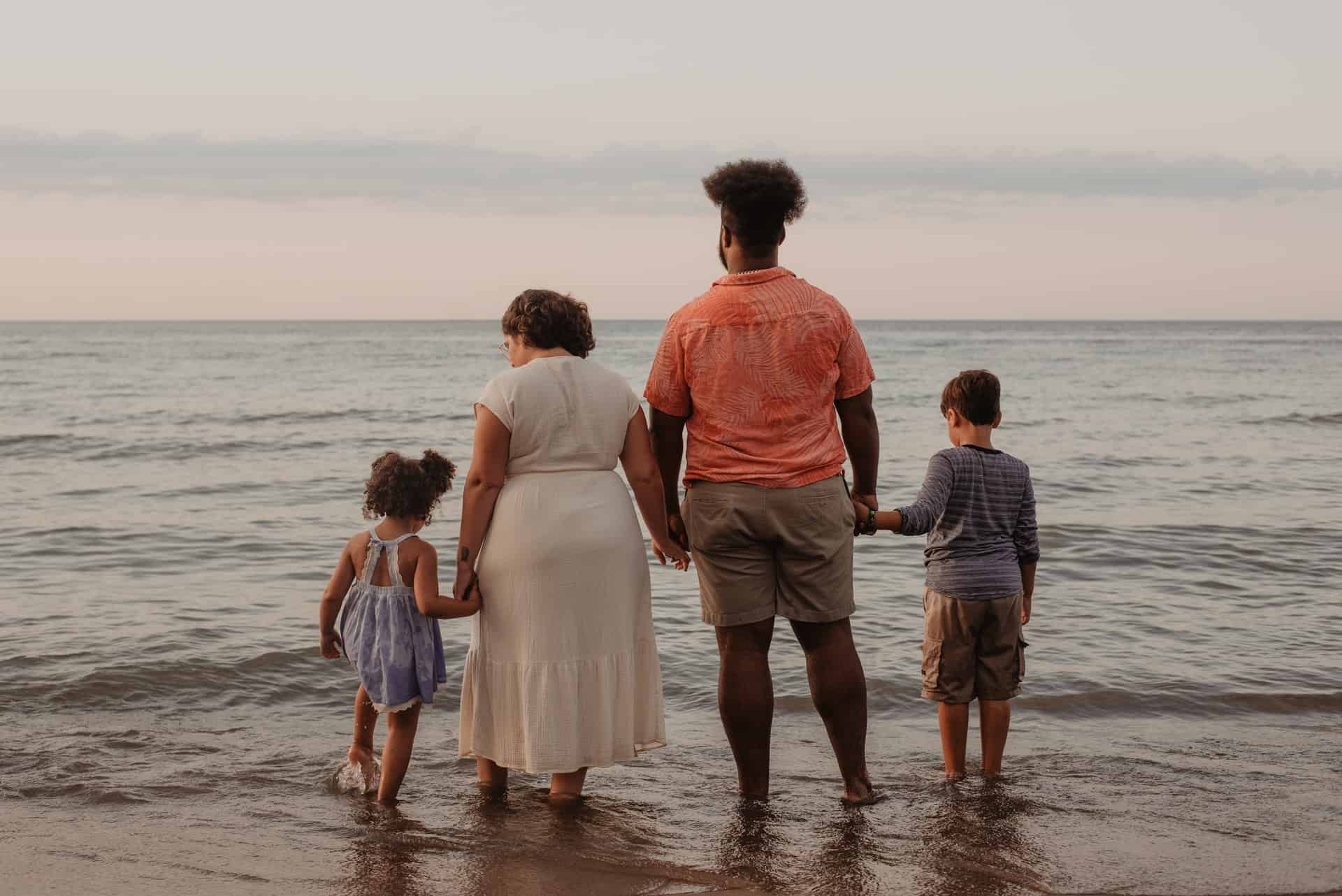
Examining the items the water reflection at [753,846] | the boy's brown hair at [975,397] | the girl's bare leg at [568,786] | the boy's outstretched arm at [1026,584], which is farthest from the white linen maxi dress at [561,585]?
the boy's outstretched arm at [1026,584]

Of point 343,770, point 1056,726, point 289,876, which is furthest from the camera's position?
point 1056,726

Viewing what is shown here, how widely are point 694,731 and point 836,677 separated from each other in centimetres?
141

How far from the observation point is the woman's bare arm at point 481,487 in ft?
12.0

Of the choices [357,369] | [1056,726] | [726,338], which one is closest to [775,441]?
[726,338]

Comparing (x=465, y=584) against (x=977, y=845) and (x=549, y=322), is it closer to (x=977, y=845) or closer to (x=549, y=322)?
(x=549, y=322)

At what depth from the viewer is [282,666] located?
19.6ft

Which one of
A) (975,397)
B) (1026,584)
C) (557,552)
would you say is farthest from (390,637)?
(1026,584)

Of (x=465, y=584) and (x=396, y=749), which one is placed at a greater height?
(x=465, y=584)

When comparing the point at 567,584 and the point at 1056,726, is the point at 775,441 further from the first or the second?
the point at 1056,726

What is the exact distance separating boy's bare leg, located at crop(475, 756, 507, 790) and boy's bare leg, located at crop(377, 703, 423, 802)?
0.25m

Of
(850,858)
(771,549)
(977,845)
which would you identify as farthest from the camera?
(771,549)

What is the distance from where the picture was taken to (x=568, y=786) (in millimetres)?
4051

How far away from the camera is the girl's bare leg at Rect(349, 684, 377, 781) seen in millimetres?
4309

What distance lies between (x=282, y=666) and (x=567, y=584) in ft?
9.27
